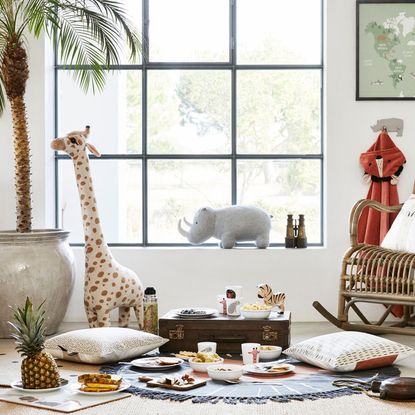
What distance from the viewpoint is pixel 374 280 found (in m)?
5.34

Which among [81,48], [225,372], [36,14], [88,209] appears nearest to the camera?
[225,372]

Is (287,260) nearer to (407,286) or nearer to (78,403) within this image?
(407,286)

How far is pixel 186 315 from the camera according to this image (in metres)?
4.74

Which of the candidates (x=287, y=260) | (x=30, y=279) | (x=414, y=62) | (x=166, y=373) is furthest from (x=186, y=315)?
(x=414, y=62)

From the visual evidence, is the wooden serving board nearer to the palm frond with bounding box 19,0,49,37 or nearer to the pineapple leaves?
the pineapple leaves

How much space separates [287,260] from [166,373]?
7.22 feet

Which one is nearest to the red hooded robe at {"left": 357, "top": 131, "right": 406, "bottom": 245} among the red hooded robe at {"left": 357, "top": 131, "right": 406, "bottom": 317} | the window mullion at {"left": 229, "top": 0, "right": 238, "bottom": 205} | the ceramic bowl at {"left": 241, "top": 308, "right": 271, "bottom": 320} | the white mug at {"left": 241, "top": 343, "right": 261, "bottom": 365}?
the red hooded robe at {"left": 357, "top": 131, "right": 406, "bottom": 317}

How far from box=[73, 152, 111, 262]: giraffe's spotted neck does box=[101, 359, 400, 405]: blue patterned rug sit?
1297mm

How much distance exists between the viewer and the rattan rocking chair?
521 cm

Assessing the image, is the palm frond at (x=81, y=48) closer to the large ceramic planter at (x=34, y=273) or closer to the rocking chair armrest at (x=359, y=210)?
the large ceramic planter at (x=34, y=273)

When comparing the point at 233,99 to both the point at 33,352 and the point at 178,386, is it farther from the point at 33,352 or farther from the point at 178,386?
the point at 33,352

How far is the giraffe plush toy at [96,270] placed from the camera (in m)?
5.29

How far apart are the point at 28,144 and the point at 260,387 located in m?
2.60

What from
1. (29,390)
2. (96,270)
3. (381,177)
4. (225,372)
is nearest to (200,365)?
(225,372)
